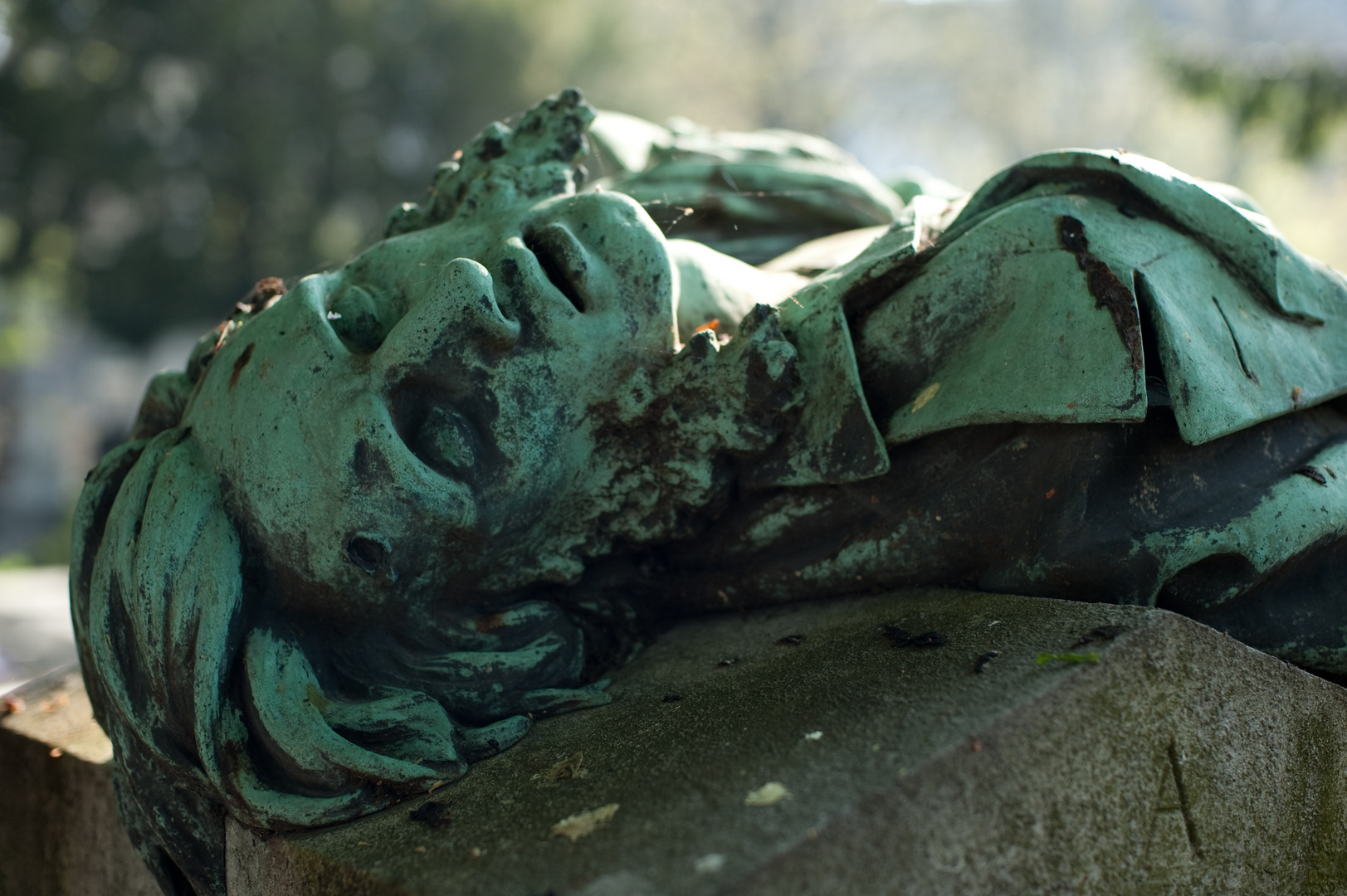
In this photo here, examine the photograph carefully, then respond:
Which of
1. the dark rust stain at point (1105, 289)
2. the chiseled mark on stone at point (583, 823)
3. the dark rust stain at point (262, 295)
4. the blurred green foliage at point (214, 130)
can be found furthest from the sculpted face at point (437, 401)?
the blurred green foliage at point (214, 130)

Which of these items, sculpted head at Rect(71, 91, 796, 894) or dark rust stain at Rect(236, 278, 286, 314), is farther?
dark rust stain at Rect(236, 278, 286, 314)

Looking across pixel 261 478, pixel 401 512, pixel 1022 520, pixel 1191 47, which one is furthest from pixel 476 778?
pixel 1191 47

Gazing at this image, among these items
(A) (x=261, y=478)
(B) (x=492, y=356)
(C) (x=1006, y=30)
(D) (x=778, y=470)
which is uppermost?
(C) (x=1006, y=30)

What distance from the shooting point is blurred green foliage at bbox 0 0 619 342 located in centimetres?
1516

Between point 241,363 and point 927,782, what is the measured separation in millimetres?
1448

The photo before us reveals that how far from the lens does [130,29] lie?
15.5 metres

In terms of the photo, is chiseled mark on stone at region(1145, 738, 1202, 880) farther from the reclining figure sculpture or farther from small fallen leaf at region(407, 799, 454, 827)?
small fallen leaf at region(407, 799, 454, 827)

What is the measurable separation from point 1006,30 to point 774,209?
3228cm

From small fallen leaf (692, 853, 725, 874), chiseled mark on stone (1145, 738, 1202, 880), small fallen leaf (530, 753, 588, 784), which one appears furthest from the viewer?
small fallen leaf (530, 753, 588, 784)

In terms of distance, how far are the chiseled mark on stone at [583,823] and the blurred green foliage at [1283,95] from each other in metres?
7.97

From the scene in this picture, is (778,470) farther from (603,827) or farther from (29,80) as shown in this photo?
(29,80)

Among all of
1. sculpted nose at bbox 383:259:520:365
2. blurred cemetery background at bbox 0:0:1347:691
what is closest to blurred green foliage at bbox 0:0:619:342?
blurred cemetery background at bbox 0:0:1347:691

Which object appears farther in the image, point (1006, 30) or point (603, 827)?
point (1006, 30)

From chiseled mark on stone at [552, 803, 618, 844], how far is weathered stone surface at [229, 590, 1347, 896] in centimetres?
1
